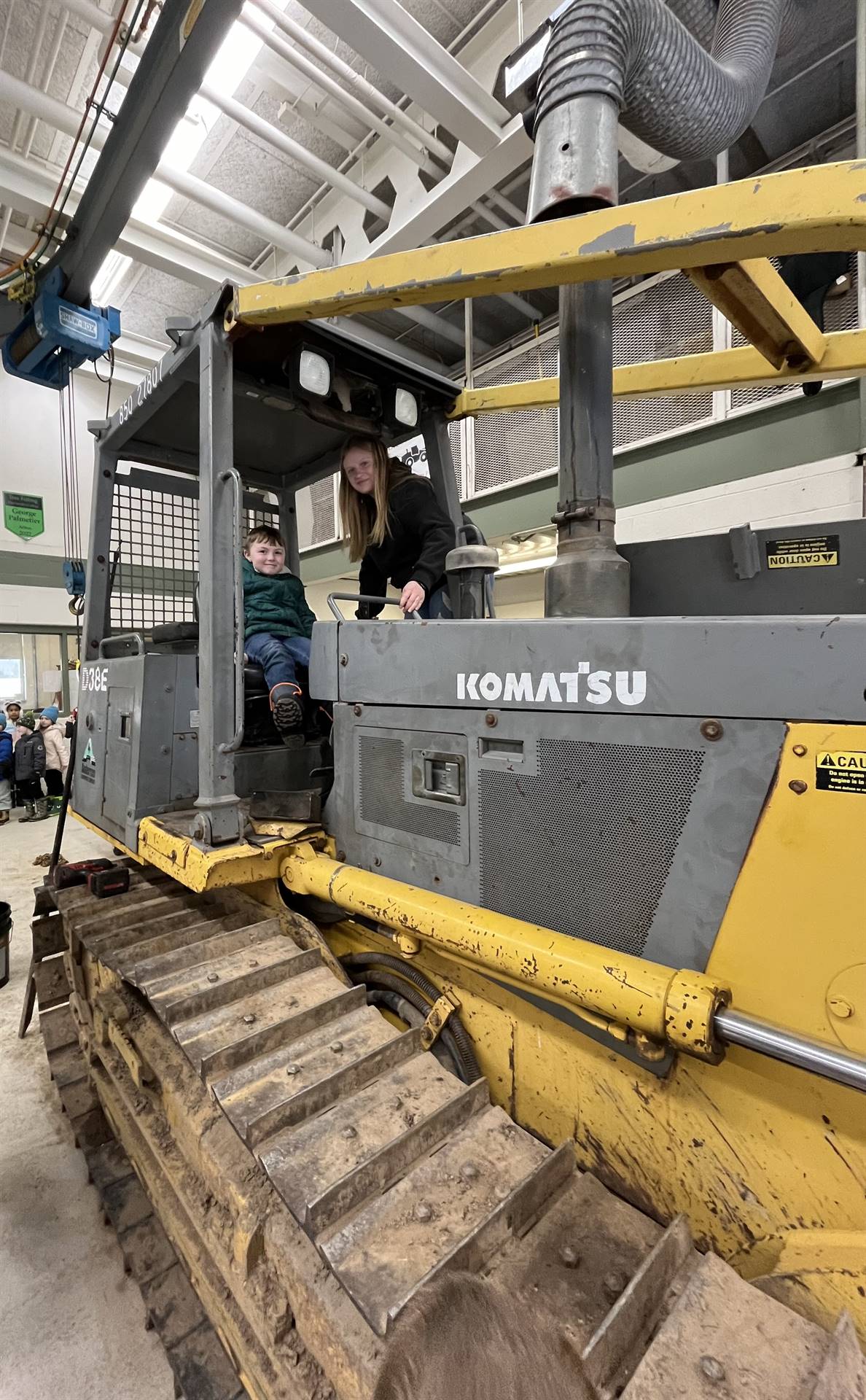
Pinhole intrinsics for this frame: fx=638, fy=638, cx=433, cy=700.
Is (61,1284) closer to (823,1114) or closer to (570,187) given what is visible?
(823,1114)

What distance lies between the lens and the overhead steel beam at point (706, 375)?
7.24 ft

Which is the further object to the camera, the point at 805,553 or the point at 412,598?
the point at 412,598

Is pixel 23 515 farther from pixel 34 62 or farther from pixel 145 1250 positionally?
pixel 145 1250

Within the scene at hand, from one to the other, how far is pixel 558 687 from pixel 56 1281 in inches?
95.1

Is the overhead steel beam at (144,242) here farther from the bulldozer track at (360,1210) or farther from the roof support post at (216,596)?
the bulldozer track at (360,1210)

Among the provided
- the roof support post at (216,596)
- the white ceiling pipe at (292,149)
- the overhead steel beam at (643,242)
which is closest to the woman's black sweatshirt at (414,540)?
the roof support post at (216,596)

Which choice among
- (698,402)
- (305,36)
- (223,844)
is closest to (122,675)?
(223,844)

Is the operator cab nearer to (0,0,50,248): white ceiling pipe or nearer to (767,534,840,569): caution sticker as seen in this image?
(767,534,840,569): caution sticker

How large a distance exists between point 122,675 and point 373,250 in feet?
17.4

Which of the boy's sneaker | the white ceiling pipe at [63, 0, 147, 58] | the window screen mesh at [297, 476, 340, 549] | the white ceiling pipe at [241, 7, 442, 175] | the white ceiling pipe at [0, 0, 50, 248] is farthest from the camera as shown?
the window screen mesh at [297, 476, 340, 549]

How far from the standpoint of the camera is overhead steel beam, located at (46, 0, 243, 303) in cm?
341

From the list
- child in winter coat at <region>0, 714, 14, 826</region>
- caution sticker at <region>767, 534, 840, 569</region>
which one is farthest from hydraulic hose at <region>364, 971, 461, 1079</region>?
child in winter coat at <region>0, 714, 14, 826</region>

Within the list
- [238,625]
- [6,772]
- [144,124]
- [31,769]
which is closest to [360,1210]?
[238,625]

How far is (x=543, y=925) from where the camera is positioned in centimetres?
151
